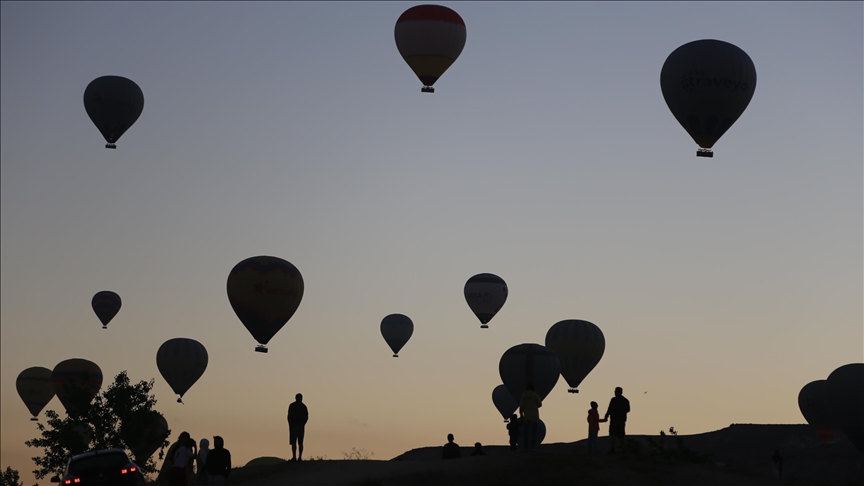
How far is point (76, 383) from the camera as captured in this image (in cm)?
7794

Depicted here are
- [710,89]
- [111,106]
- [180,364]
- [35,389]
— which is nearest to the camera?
[710,89]

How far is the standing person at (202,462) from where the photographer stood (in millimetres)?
34031

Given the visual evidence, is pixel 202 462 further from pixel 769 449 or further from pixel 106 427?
pixel 769 449

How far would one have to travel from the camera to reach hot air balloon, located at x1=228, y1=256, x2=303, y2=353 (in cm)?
5738

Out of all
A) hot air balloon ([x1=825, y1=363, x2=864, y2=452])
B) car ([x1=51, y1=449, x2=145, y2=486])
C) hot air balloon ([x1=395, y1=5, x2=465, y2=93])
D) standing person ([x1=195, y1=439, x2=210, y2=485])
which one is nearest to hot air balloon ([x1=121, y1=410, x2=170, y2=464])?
hot air balloon ([x1=395, y1=5, x2=465, y2=93])

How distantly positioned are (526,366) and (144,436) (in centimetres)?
2734

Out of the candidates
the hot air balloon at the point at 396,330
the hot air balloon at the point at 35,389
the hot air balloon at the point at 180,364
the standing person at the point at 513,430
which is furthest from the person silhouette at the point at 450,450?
the hot air balloon at the point at 35,389

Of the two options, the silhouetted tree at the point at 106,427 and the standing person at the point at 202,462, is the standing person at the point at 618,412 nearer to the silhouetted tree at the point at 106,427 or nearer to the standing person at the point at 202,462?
the standing person at the point at 202,462

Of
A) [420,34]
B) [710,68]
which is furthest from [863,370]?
[420,34]

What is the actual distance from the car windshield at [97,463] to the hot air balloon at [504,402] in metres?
A: 47.0

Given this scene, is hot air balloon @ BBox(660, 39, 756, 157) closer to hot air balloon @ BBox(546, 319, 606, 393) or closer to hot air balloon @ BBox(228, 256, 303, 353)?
hot air balloon @ BBox(546, 319, 606, 393)

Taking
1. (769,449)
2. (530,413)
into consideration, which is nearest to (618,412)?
(530,413)

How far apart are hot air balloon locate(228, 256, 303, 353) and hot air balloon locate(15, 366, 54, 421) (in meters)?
34.2

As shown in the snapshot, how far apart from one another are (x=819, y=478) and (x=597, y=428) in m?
48.8
